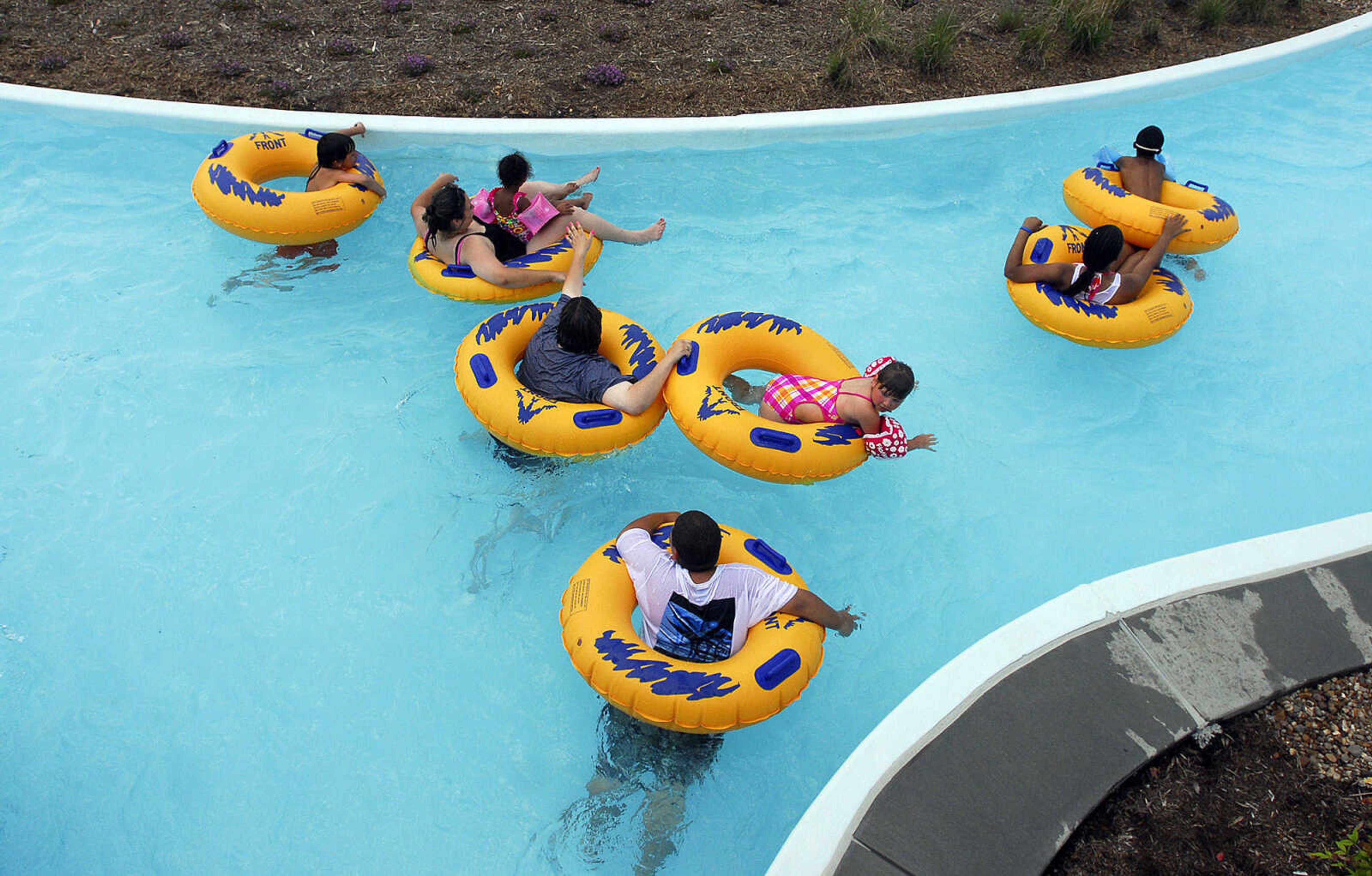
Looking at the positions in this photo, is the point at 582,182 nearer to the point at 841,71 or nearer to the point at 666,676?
the point at 841,71

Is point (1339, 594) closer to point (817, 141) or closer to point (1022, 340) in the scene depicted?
point (1022, 340)

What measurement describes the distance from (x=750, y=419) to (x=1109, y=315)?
9.43 feet

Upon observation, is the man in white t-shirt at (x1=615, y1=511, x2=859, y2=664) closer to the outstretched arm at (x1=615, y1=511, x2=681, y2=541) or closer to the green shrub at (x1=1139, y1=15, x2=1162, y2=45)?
the outstretched arm at (x1=615, y1=511, x2=681, y2=541)

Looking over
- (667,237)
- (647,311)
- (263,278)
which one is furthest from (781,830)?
(263,278)

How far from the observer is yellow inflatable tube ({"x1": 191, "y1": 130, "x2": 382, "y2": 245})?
19.9 feet


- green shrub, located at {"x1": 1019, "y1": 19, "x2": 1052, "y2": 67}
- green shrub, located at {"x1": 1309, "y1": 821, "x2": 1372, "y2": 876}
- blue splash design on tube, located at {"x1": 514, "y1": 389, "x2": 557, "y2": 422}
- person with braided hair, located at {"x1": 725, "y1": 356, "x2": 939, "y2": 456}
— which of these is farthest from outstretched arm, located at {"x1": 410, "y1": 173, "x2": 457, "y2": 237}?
green shrub, located at {"x1": 1019, "y1": 19, "x2": 1052, "y2": 67}

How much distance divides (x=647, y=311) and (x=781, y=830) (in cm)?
399

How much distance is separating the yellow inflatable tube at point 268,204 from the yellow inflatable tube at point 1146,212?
5551mm

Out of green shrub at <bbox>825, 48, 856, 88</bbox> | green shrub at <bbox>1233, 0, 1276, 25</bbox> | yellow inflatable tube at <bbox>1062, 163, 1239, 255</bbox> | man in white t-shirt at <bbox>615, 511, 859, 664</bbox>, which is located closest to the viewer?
man in white t-shirt at <bbox>615, 511, 859, 664</bbox>

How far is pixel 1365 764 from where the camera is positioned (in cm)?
345

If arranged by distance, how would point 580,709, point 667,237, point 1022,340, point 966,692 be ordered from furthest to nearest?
point 667,237
point 1022,340
point 580,709
point 966,692

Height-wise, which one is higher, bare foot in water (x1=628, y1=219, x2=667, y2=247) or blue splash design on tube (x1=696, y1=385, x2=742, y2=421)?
bare foot in water (x1=628, y1=219, x2=667, y2=247)

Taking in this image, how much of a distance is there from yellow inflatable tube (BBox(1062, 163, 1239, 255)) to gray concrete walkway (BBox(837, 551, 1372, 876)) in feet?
9.57

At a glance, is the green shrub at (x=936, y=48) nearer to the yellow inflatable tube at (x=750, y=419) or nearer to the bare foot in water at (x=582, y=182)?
the bare foot in water at (x=582, y=182)
